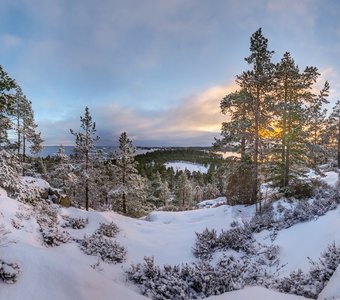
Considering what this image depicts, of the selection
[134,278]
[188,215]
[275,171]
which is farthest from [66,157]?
[134,278]

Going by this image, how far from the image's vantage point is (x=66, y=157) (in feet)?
118

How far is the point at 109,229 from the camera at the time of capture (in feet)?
49.4

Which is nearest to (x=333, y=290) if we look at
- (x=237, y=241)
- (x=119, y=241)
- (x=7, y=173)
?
(x=237, y=241)

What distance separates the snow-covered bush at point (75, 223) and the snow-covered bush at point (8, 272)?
8.03 metres

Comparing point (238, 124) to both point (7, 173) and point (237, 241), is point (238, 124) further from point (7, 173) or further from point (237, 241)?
point (7, 173)

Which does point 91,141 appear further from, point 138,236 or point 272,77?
point 272,77

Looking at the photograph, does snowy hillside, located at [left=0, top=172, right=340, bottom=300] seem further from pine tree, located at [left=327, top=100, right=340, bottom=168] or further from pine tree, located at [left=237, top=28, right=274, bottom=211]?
pine tree, located at [left=327, top=100, right=340, bottom=168]

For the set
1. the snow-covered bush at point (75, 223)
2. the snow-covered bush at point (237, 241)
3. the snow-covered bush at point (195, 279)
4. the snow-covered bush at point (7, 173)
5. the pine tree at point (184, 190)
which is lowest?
the pine tree at point (184, 190)

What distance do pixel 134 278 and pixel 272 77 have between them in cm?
1572

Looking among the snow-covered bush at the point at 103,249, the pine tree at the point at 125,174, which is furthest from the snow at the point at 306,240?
the pine tree at the point at 125,174

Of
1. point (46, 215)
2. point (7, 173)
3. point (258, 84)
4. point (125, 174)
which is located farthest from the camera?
point (125, 174)

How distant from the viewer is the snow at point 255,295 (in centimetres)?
688

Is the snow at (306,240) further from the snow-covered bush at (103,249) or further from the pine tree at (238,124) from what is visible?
the pine tree at (238,124)

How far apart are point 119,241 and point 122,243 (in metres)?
0.28
